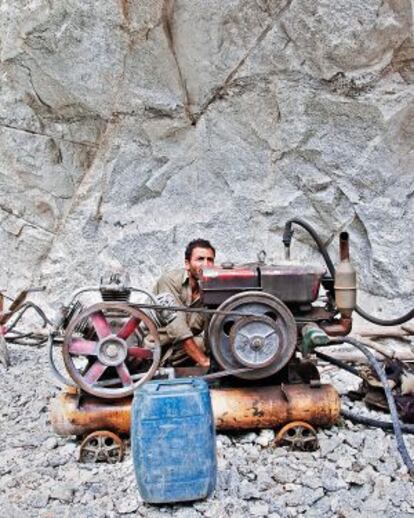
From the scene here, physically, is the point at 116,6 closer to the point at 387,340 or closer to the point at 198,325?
the point at 198,325

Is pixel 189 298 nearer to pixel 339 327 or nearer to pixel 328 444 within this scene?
pixel 339 327

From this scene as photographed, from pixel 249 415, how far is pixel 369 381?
1.01 meters

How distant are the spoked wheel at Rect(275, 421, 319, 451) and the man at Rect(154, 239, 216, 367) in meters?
0.71

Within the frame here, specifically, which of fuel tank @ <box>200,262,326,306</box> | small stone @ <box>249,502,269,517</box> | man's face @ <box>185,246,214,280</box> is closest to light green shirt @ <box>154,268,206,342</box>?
man's face @ <box>185,246,214,280</box>

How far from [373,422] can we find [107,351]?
1.67 meters

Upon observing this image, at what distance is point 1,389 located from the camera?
4621 mm

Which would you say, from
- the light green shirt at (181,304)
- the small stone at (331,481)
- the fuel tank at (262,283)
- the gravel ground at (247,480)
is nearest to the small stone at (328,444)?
the gravel ground at (247,480)

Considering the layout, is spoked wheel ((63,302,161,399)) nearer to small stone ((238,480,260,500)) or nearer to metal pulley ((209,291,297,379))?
metal pulley ((209,291,297,379))

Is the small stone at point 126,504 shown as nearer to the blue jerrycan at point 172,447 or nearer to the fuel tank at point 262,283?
the blue jerrycan at point 172,447

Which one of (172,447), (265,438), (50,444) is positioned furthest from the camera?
(50,444)

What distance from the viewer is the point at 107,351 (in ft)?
10.7

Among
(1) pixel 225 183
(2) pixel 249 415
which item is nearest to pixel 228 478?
(2) pixel 249 415

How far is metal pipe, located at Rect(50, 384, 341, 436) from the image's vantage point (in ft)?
10.5

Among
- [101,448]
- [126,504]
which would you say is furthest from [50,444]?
[126,504]
